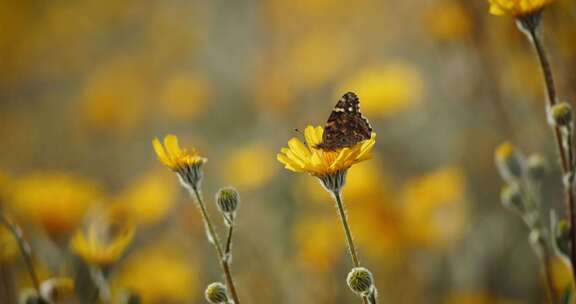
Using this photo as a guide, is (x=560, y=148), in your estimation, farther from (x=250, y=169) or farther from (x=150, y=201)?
(x=250, y=169)

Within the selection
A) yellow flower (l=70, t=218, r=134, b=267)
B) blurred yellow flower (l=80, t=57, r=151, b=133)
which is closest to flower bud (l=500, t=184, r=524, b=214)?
yellow flower (l=70, t=218, r=134, b=267)

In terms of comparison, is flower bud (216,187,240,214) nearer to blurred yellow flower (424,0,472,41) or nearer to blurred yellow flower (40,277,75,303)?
blurred yellow flower (40,277,75,303)

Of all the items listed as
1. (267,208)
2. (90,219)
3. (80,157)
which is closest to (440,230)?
(90,219)

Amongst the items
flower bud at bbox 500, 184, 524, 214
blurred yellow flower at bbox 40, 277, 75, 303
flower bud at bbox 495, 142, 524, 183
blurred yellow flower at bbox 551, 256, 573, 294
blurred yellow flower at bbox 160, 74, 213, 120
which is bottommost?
blurred yellow flower at bbox 551, 256, 573, 294

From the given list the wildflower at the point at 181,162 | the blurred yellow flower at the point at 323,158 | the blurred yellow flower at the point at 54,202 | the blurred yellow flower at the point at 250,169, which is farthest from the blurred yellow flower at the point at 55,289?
the blurred yellow flower at the point at 250,169

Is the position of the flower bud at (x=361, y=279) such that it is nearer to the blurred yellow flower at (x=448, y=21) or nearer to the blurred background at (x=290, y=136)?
the blurred background at (x=290, y=136)

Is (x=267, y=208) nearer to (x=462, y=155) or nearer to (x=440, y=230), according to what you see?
(x=462, y=155)
